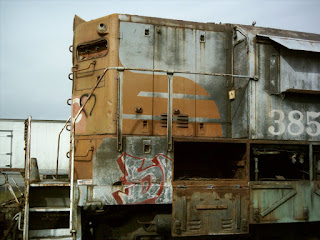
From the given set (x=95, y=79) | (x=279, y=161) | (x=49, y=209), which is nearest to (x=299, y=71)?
(x=279, y=161)

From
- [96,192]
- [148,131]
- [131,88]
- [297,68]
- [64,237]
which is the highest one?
[297,68]

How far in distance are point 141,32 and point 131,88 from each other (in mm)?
1067

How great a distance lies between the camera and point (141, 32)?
19.8ft

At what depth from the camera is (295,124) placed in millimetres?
6145

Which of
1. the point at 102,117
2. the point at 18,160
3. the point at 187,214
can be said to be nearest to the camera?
the point at 187,214

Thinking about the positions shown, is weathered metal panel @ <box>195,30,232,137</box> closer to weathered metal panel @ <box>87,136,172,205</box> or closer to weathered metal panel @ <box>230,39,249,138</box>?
weathered metal panel @ <box>230,39,249,138</box>

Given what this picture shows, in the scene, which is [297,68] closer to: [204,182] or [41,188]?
[204,182]

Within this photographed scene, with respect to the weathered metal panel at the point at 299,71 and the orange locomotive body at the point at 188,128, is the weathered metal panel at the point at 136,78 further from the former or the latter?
the weathered metal panel at the point at 299,71

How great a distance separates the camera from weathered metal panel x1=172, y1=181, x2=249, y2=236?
521cm

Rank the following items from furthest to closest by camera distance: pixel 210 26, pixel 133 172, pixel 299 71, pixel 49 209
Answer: pixel 210 26 < pixel 299 71 < pixel 133 172 < pixel 49 209

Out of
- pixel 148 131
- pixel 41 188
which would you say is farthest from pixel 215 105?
pixel 41 188

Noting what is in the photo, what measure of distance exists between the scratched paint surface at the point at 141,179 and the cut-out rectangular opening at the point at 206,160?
2.68 feet

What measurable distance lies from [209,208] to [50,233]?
2474mm

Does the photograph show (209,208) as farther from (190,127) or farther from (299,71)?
(299,71)
